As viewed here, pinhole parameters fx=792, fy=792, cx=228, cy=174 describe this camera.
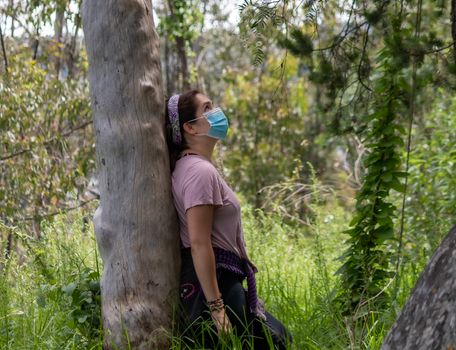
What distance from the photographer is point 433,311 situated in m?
2.85

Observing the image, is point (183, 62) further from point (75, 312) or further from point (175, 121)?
point (75, 312)

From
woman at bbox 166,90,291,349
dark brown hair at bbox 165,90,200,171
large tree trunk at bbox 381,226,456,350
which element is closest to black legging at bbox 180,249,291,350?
woman at bbox 166,90,291,349

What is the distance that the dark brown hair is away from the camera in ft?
13.4

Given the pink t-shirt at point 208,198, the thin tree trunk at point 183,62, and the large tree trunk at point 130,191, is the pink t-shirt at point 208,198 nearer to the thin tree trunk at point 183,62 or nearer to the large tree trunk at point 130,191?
the large tree trunk at point 130,191

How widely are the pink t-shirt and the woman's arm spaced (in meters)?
0.05

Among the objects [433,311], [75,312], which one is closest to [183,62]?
[75,312]

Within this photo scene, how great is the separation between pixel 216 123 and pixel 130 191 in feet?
1.87

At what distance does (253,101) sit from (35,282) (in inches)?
520

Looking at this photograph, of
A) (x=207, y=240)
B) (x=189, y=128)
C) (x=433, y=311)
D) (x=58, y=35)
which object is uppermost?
(x=58, y=35)

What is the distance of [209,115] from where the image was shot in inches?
160

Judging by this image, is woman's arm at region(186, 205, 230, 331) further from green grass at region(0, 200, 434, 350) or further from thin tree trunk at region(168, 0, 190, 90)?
thin tree trunk at region(168, 0, 190, 90)

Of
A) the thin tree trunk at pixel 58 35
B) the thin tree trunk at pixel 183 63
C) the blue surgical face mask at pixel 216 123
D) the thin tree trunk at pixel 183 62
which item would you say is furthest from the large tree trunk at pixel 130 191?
the thin tree trunk at pixel 183 63

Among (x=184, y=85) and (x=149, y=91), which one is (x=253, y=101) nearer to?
(x=184, y=85)

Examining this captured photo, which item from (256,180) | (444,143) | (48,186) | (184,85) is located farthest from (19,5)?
(256,180)
